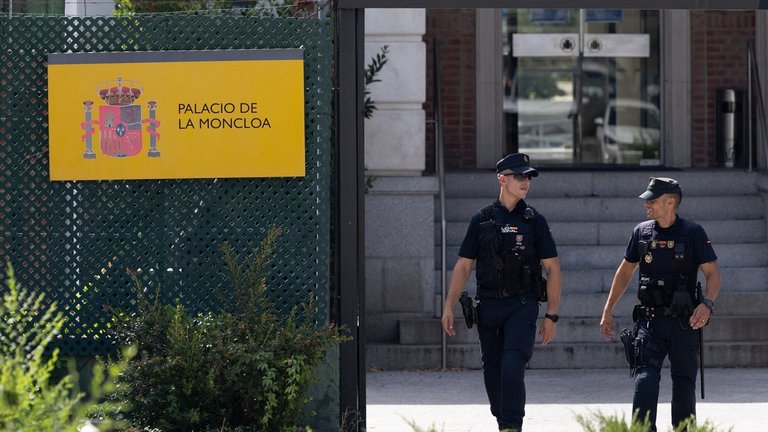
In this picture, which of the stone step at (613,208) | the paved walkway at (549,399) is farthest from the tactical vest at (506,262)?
the stone step at (613,208)

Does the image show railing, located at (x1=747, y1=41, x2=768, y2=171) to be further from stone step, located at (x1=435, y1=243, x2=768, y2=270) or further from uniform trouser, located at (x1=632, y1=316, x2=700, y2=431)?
uniform trouser, located at (x1=632, y1=316, x2=700, y2=431)

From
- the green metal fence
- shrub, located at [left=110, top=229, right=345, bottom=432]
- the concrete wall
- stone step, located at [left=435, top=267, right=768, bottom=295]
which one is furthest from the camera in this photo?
stone step, located at [left=435, top=267, right=768, bottom=295]

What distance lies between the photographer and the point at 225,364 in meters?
7.00

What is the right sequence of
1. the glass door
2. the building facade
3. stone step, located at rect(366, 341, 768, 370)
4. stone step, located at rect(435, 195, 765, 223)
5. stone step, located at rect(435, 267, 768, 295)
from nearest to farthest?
stone step, located at rect(366, 341, 768, 370), stone step, located at rect(435, 267, 768, 295), stone step, located at rect(435, 195, 765, 223), the building facade, the glass door

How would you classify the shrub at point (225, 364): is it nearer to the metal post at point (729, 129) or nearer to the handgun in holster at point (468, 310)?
the handgun in holster at point (468, 310)

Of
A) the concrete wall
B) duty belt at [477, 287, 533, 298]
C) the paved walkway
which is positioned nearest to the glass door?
the concrete wall

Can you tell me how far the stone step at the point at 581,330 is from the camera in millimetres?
10859

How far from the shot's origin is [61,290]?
7648mm

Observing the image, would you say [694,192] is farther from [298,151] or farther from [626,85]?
[298,151]

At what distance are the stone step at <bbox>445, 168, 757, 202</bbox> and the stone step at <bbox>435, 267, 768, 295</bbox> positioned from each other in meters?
1.39

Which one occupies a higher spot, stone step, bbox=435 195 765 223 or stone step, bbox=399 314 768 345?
stone step, bbox=435 195 765 223

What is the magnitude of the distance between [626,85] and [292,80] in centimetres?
793

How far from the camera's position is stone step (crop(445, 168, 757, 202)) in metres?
12.9

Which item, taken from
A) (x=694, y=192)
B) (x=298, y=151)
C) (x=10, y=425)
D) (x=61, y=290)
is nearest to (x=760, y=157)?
(x=694, y=192)
